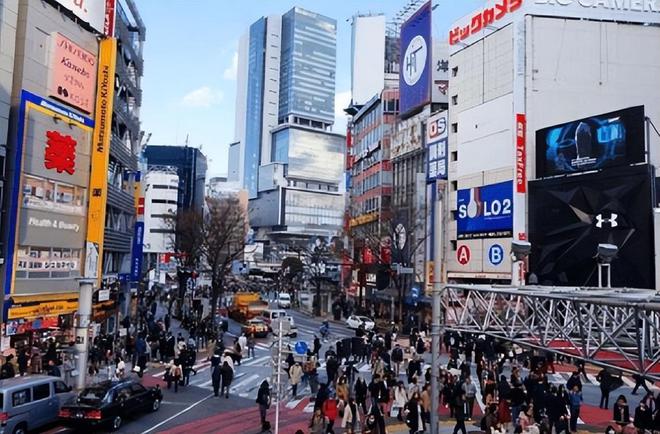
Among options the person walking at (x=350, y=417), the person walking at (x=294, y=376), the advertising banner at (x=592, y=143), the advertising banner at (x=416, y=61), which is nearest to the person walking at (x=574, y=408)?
the person walking at (x=350, y=417)

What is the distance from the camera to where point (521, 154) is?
155 feet

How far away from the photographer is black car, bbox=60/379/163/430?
686 inches

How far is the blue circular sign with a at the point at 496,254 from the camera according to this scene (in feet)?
159

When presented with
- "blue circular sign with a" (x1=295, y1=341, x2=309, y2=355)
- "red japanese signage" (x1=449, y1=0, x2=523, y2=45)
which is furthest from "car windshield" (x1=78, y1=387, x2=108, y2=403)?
"red japanese signage" (x1=449, y1=0, x2=523, y2=45)

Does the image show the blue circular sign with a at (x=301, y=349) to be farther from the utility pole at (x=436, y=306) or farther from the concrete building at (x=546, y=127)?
the concrete building at (x=546, y=127)

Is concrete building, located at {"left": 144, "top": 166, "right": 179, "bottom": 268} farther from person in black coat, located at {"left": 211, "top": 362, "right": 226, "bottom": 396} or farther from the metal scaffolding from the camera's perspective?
the metal scaffolding

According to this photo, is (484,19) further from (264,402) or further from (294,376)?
(264,402)

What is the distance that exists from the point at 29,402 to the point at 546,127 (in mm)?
40451

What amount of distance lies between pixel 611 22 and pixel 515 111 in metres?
10.2

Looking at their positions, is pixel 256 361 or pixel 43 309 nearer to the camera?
pixel 43 309

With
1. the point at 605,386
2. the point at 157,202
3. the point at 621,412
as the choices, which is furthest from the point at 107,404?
the point at 157,202

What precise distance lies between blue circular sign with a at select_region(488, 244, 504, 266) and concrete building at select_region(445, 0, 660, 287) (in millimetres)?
80

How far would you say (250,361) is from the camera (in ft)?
107

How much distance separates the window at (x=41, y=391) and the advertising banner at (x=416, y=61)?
48.9m
